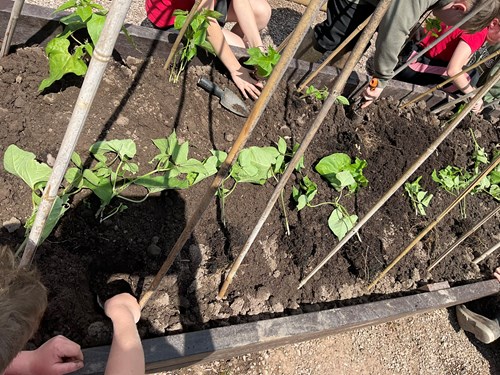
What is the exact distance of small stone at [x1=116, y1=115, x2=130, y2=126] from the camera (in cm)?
177

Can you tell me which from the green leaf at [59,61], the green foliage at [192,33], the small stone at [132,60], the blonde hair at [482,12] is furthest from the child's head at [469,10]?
the green leaf at [59,61]

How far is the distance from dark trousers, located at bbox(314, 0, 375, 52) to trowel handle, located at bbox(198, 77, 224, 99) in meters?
0.80

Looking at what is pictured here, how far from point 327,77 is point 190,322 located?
144 cm

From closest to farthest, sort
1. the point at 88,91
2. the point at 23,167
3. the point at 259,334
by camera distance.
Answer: the point at 88,91 → the point at 23,167 → the point at 259,334

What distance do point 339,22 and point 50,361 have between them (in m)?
2.08

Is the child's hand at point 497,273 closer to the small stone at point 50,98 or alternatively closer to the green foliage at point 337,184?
the green foliage at point 337,184

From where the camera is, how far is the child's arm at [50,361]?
3.58 ft

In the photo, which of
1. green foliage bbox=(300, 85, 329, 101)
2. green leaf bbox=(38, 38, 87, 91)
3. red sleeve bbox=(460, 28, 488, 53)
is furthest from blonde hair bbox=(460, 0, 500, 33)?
green leaf bbox=(38, 38, 87, 91)

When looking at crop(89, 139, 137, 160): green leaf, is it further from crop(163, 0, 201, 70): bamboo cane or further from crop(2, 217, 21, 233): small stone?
crop(163, 0, 201, 70): bamboo cane

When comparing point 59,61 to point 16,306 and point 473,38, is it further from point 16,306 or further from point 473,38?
point 473,38

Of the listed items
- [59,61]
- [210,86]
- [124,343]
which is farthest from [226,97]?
[124,343]

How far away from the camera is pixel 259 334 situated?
60.6 inches

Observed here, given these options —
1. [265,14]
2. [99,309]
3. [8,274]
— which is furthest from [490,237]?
[8,274]

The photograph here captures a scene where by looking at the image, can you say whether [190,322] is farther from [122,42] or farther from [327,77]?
[327,77]
